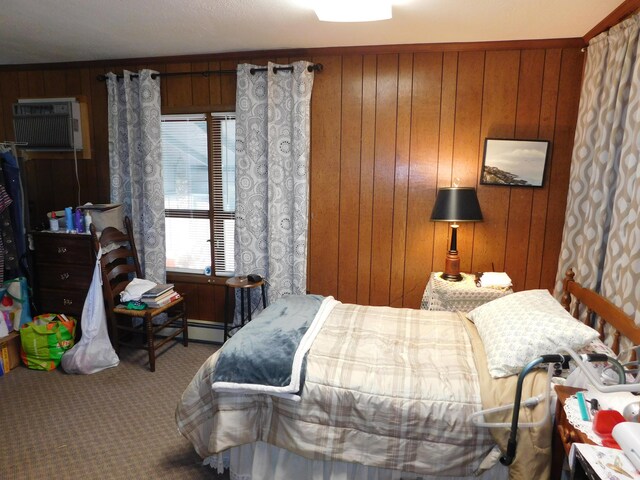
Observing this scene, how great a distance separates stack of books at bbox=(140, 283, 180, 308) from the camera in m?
3.25

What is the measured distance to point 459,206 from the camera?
2.83 metres

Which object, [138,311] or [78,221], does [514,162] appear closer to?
[138,311]

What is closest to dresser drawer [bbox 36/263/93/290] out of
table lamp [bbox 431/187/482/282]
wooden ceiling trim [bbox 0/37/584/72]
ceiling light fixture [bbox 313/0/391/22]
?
wooden ceiling trim [bbox 0/37/584/72]

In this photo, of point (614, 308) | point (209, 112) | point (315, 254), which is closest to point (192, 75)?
point (209, 112)

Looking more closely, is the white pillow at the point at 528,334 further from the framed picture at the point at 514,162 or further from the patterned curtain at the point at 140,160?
the patterned curtain at the point at 140,160

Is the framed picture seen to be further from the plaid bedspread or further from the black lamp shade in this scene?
the plaid bedspread

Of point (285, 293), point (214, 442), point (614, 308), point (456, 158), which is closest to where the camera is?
point (214, 442)

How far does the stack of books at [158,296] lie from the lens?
3.25m

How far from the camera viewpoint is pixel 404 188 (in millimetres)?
3230

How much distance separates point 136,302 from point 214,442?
1760 mm

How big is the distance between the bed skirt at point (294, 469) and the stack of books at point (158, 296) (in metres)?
1.56

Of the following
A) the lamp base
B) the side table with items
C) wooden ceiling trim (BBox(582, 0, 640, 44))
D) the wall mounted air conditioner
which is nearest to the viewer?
the side table with items

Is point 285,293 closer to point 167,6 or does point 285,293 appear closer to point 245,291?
point 245,291

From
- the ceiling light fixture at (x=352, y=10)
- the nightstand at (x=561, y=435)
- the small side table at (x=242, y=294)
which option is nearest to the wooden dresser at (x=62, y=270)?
the small side table at (x=242, y=294)
